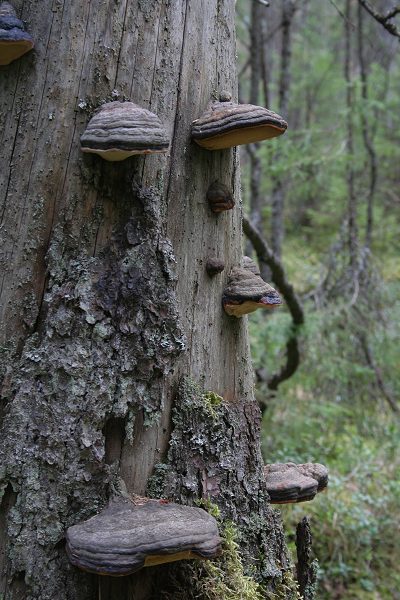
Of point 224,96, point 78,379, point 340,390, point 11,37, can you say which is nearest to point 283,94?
point 340,390

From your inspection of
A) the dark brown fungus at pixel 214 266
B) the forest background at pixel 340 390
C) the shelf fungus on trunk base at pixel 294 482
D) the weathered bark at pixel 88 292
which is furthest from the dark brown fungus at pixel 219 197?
the forest background at pixel 340 390

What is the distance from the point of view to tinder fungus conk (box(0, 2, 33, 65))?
2.14 m

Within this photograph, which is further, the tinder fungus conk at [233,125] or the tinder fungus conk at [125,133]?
the tinder fungus conk at [233,125]

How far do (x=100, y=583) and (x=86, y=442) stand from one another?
545mm

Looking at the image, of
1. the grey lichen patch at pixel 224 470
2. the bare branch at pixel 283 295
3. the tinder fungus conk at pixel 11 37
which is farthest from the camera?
the bare branch at pixel 283 295

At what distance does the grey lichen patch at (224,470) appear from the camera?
2447 mm

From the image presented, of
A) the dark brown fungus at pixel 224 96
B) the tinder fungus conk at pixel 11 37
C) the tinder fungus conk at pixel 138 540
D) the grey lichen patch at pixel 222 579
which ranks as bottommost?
the grey lichen patch at pixel 222 579

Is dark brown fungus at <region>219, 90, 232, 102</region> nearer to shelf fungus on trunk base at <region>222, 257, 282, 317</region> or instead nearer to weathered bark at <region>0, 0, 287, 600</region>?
weathered bark at <region>0, 0, 287, 600</region>

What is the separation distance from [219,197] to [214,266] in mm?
314

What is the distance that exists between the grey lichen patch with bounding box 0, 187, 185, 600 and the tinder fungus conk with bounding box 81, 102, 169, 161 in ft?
1.17

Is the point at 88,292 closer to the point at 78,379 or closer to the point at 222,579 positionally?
the point at 78,379

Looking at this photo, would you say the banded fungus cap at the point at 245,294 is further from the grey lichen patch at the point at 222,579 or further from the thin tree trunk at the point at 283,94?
the thin tree trunk at the point at 283,94

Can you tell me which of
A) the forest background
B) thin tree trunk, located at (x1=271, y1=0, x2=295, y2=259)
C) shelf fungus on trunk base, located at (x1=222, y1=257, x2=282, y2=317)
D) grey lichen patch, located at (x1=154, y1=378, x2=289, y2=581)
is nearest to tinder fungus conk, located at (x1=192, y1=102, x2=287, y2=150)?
shelf fungus on trunk base, located at (x1=222, y1=257, x2=282, y2=317)

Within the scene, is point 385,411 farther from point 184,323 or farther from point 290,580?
point 184,323
